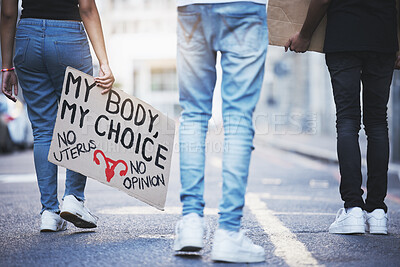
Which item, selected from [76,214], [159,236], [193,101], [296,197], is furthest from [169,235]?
[296,197]

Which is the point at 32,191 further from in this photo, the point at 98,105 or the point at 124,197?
the point at 98,105

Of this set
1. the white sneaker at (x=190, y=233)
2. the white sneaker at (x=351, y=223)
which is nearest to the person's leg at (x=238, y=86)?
the white sneaker at (x=190, y=233)

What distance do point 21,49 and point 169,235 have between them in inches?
54.5

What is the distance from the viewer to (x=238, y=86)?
2.87m

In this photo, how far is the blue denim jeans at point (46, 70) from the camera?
367 cm

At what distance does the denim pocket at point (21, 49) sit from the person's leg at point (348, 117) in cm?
176

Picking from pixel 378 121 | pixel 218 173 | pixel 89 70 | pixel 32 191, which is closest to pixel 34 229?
pixel 89 70

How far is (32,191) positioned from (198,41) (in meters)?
4.10

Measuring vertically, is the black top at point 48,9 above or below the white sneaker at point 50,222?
above

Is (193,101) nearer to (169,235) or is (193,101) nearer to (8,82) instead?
(169,235)

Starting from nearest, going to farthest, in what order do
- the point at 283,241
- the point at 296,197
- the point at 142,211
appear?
the point at 283,241
the point at 142,211
the point at 296,197

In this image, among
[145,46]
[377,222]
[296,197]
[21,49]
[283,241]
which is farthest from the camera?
[145,46]

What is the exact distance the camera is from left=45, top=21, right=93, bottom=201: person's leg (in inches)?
145

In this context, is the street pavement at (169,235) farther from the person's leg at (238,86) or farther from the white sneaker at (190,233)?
the person's leg at (238,86)
